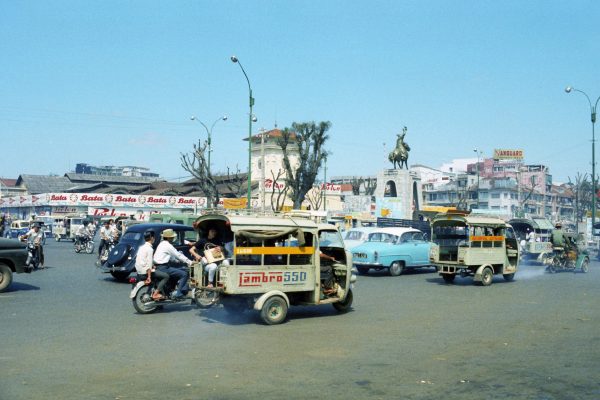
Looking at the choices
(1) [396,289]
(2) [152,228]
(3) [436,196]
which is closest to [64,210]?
(2) [152,228]

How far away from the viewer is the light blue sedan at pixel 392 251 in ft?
68.3

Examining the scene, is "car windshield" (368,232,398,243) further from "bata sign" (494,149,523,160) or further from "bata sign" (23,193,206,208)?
"bata sign" (494,149,523,160)

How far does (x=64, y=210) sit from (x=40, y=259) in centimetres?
4046

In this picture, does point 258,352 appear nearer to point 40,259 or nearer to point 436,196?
point 40,259

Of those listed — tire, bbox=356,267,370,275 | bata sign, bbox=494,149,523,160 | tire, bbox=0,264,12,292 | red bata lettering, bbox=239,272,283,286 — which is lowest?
tire, bbox=356,267,370,275

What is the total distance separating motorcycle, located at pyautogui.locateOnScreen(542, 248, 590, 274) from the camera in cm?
2323

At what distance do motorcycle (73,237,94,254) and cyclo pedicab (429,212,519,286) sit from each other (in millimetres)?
19966

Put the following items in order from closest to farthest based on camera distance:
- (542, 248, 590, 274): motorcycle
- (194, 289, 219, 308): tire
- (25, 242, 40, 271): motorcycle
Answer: (194, 289, 219, 308): tire < (25, 242, 40, 271): motorcycle < (542, 248, 590, 274): motorcycle

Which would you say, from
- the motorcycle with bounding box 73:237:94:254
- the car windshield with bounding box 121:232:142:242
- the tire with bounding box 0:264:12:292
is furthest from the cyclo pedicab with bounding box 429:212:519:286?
the motorcycle with bounding box 73:237:94:254

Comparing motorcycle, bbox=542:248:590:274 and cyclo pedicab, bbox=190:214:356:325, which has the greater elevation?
cyclo pedicab, bbox=190:214:356:325

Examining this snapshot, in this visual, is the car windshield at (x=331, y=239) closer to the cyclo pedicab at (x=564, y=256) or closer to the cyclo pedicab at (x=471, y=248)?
the cyclo pedicab at (x=471, y=248)

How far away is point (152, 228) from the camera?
58.0 feet

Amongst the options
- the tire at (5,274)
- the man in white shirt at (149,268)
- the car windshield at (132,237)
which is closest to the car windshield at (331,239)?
the man in white shirt at (149,268)

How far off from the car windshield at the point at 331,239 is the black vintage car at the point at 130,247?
5558mm
